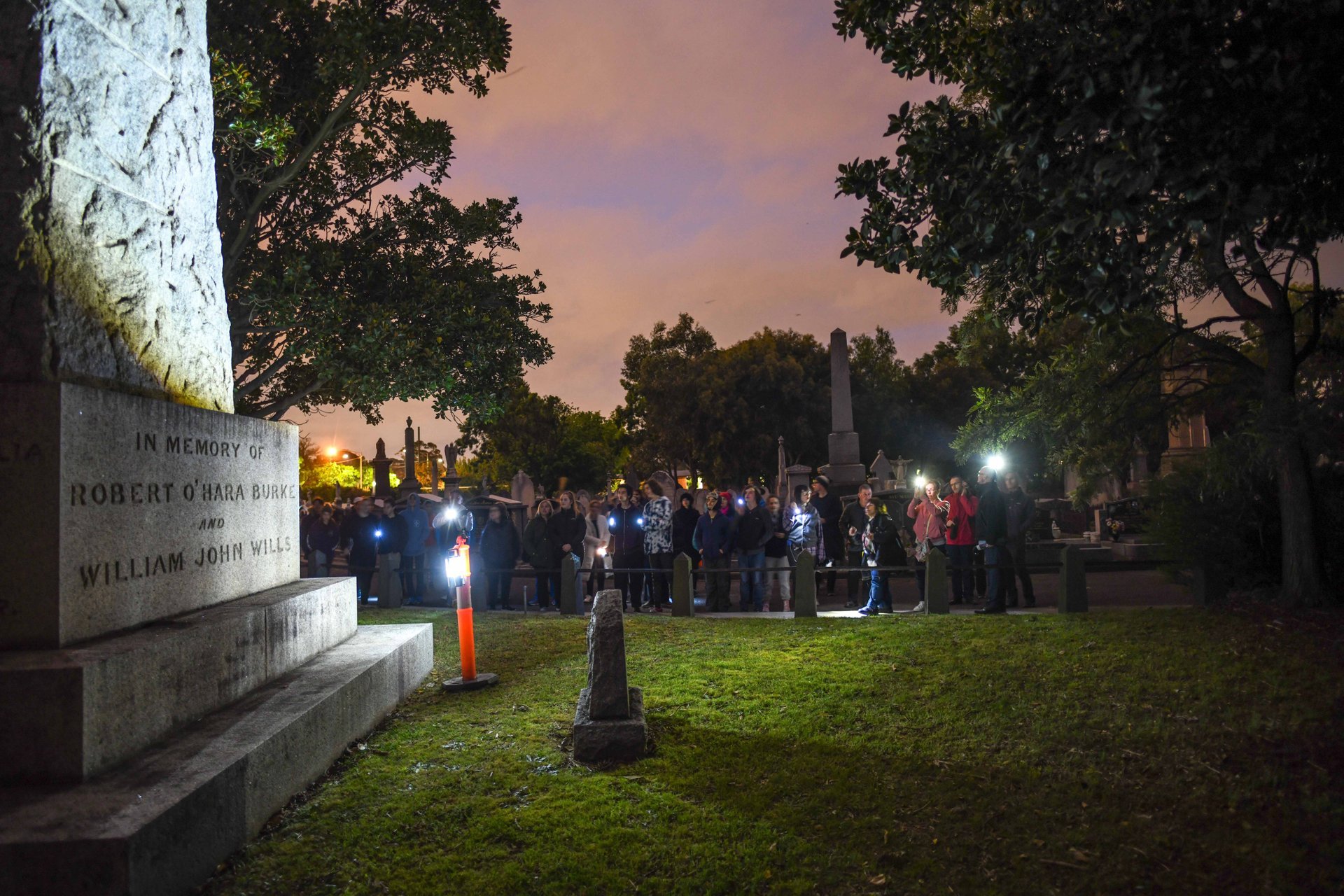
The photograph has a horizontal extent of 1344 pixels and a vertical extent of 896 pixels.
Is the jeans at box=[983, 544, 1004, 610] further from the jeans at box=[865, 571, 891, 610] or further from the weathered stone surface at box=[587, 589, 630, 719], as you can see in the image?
the weathered stone surface at box=[587, 589, 630, 719]

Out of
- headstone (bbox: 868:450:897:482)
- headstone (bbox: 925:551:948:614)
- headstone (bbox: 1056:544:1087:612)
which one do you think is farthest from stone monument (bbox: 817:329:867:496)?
headstone (bbox: 1056:544:1087:612)

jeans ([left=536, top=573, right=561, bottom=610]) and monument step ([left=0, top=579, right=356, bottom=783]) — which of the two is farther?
jeans ([left=536, top=573, right=561, bottom=610])

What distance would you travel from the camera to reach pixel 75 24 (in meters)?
4.62

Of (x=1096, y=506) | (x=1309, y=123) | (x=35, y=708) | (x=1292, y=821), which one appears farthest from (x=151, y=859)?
(x=1096, y=506)

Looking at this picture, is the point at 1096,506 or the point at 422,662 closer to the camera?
the point at 422,662

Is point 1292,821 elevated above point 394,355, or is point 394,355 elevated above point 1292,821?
point 394,355

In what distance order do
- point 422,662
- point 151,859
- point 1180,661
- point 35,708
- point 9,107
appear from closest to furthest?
point 151,859 < point 35,708 < point 9,107 < point 1180,661 < point 422,662

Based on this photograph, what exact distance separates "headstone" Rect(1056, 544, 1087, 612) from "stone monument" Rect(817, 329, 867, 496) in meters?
15.0

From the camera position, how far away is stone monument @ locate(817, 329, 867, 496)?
27.2m

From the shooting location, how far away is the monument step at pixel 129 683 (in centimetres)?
353

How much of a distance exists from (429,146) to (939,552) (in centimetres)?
1113

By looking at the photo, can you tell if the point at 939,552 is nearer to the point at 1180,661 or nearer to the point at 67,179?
the point at 1180,661

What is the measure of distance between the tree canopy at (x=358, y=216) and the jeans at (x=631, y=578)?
3889 millimetres

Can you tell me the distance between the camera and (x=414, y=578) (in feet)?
48.7
